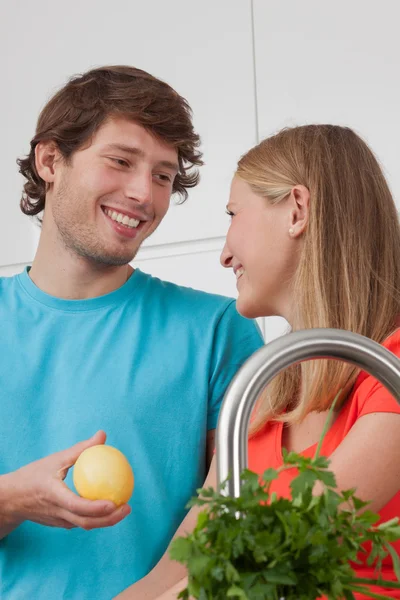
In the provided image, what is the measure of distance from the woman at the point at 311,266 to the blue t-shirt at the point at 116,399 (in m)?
0.09

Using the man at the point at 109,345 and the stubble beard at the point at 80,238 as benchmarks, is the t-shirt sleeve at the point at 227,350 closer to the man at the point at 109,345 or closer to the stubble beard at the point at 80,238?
the man at the point at 109,345

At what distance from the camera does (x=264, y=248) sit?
1.34 m

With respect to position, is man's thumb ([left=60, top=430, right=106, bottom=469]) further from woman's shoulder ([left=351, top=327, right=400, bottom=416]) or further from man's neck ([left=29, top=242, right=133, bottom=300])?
man's neck ([left=29, top=242, right=133, bottom=300])

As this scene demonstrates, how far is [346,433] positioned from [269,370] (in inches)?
20.3

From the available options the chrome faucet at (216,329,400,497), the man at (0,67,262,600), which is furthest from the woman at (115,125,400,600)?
the chrome faucet at (216,329,400,497)

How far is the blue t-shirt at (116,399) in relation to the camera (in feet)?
4.77

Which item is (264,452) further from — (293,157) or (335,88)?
(335,88)

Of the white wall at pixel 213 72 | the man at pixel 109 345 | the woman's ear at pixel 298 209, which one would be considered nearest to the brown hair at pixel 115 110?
the man at pixel 109 345

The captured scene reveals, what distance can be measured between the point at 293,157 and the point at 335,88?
0.86m

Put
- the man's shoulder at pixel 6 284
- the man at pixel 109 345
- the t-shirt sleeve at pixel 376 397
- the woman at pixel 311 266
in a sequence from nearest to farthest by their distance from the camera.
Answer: the t-shirt sleeve at pixel 376 397 < the woman at pixel 311 266 < the man at pixel 109 345 < the man's shoulder at pixel 6 284

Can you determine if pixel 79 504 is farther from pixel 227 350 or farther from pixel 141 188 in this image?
pixel 141 188

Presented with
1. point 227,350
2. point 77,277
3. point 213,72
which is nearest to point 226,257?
point 227,350

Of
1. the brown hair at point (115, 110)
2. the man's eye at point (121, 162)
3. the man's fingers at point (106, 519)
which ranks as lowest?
the man's fingers at point (106, 519)

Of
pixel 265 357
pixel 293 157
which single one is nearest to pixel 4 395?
pixel 293 157
